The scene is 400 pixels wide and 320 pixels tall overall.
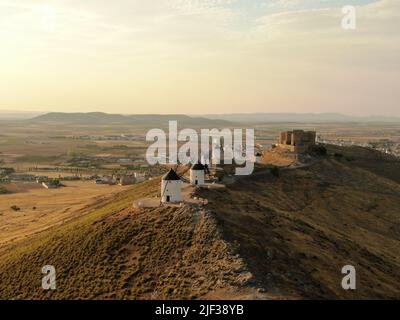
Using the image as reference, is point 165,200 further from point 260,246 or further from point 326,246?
point 326,246

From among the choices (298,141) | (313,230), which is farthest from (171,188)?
(298,141)

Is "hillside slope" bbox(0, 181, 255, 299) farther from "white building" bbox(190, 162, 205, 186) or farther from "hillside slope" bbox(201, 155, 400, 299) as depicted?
"white building" bbox(190, 162, 205, 186)

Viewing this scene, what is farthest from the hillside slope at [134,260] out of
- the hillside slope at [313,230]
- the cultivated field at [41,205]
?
the cultivated field at [41,205]

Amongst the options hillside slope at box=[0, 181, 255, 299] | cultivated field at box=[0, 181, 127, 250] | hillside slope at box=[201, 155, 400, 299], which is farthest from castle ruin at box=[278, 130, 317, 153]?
hillside slope at box=[0, 181, 255, 299]

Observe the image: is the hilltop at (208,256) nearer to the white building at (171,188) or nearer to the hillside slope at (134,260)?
the hillside slope at (134,260)

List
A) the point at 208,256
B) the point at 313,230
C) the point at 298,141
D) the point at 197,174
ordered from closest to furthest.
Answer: the point at 208,256, the point at 313,230, the point at 197,174, the point at 298,141

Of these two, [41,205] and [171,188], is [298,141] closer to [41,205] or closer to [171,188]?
[41,205]

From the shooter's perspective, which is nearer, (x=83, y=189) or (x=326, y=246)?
(x=326, y=246)

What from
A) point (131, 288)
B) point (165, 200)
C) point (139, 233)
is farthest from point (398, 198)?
point (131, 288)
